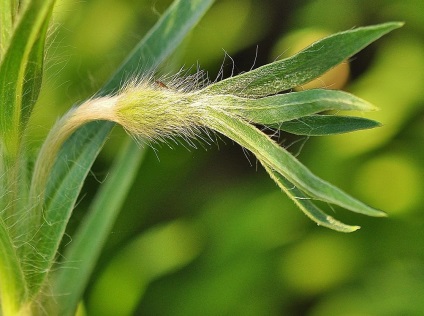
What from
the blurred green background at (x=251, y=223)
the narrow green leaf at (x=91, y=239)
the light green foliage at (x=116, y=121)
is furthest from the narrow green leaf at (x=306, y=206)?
the blurred green background at (x=251, y=223)

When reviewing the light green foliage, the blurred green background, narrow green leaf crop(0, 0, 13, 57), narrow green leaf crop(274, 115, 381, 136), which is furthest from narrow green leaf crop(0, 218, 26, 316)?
the blurred green background

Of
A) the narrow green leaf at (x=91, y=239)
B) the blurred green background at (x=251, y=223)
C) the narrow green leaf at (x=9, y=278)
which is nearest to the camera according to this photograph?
the narrow green leaf at (x=9, y=278)

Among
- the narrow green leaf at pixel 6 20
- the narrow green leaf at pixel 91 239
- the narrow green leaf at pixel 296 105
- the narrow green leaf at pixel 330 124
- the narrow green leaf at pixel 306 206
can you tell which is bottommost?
the narrow green leaf at pixel 91 239

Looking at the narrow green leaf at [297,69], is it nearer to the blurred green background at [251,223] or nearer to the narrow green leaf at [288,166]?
the narrow green leaf at [288,166]

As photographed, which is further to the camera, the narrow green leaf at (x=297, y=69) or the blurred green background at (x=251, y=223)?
the blurred green background at (x=251, y=223)

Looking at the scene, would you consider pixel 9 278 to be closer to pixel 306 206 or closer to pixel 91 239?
pixel 91 239

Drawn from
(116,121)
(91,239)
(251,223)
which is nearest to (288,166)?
(116,121)
